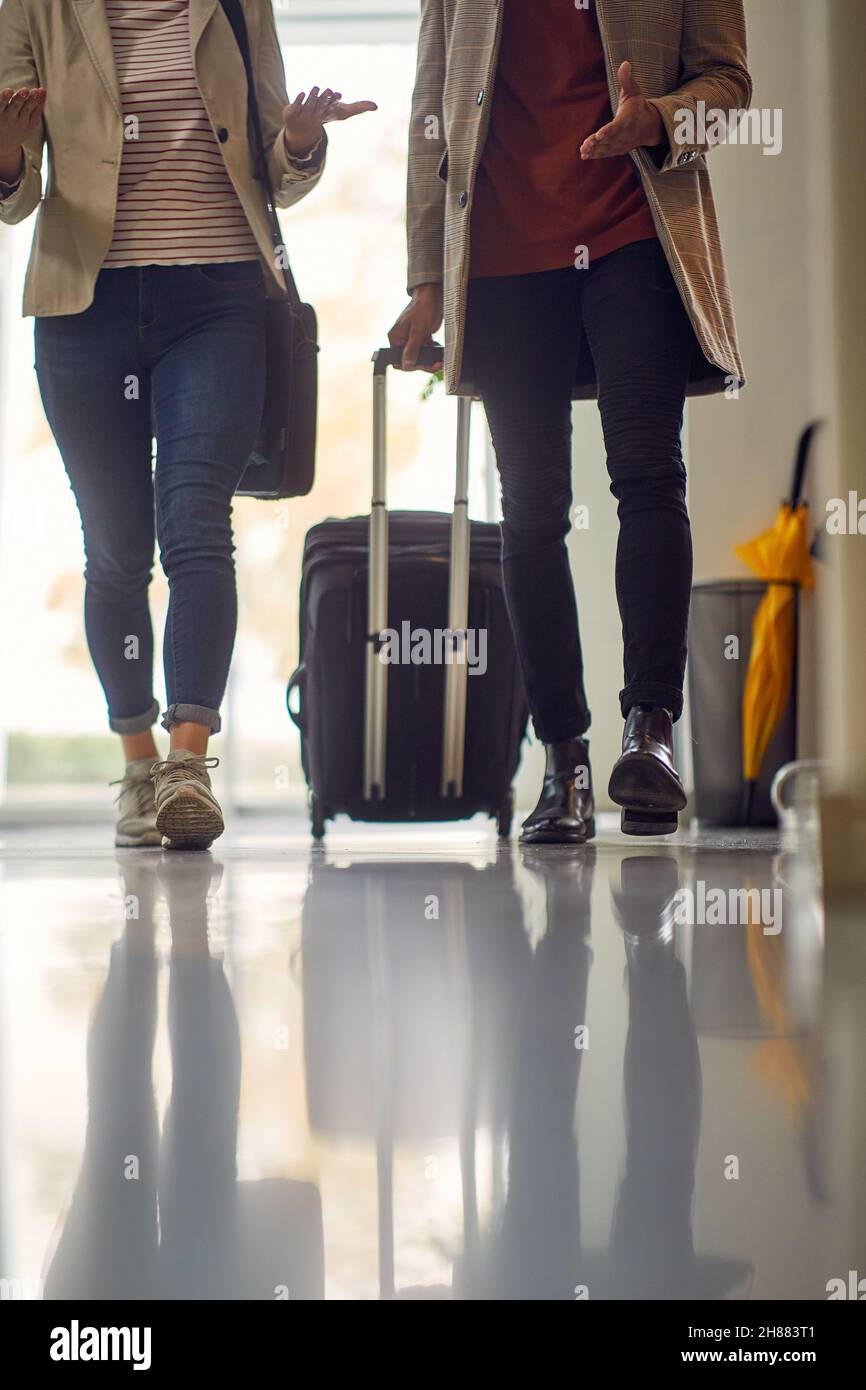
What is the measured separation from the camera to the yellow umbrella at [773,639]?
3055 millimetres

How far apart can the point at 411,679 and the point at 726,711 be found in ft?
3.83

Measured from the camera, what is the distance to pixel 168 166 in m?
1.80

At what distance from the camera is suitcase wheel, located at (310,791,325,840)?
2.23 meters

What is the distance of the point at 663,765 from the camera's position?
1402mm

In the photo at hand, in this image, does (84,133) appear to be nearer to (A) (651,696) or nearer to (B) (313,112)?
(B) (313,112)

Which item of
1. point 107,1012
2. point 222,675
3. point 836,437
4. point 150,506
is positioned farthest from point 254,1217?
point 150,506

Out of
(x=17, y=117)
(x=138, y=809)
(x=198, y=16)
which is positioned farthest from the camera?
(x=138, y=809)

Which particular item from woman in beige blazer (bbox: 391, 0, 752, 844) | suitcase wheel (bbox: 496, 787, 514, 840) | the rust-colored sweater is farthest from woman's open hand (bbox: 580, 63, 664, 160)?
suitcase wheel (bbox: 496, 787, 514, 840)

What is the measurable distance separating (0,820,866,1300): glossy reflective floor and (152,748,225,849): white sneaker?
73 cm

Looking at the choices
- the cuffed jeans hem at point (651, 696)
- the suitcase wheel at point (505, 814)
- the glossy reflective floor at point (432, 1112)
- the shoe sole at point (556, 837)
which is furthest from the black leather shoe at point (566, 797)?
the glossy reflective floor at point (432, 1112)

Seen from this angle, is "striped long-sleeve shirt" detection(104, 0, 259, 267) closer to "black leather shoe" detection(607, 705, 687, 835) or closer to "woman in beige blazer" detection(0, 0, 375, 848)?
"woman in beige blazer" detection(0, 0, 375, 848)

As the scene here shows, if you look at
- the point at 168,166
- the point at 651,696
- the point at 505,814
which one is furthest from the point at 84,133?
the point at 505,814

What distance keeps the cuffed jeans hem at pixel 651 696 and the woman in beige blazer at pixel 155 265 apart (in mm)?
528
